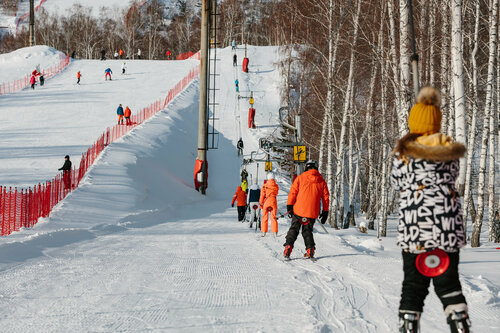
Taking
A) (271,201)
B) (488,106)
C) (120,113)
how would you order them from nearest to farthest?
1. (271,201)
2. (488,106)
3. (120,113)

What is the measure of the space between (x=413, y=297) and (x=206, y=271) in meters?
4.20

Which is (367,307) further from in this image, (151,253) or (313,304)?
(151,253)

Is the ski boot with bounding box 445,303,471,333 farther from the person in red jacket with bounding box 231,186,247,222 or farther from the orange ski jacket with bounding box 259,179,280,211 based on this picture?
the person in red jacket with bounding box 231,186,247,222

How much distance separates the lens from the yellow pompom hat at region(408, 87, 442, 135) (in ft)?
12.8

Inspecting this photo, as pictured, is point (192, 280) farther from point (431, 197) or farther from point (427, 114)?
point (427, 114)

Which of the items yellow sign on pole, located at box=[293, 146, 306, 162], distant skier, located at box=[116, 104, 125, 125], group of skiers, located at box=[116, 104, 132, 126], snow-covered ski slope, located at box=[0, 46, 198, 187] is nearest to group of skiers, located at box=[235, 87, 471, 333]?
yellow sign on pole, located at box=[293, 146, 306, 162]

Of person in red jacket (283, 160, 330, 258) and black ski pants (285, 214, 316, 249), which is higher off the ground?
person in red jacket (283, 160, 330, 258)

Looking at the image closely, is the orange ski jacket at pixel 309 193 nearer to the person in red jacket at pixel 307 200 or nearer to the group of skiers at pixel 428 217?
the person in red jacket at pixel 307 200

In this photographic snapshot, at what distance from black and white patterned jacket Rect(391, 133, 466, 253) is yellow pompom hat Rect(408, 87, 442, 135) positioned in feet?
0.28

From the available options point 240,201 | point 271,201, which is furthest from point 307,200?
point 240,201

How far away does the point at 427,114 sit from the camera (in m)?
3.90

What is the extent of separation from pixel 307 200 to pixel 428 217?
463cm

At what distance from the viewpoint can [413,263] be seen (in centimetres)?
376

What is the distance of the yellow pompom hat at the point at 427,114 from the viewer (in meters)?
3.89
